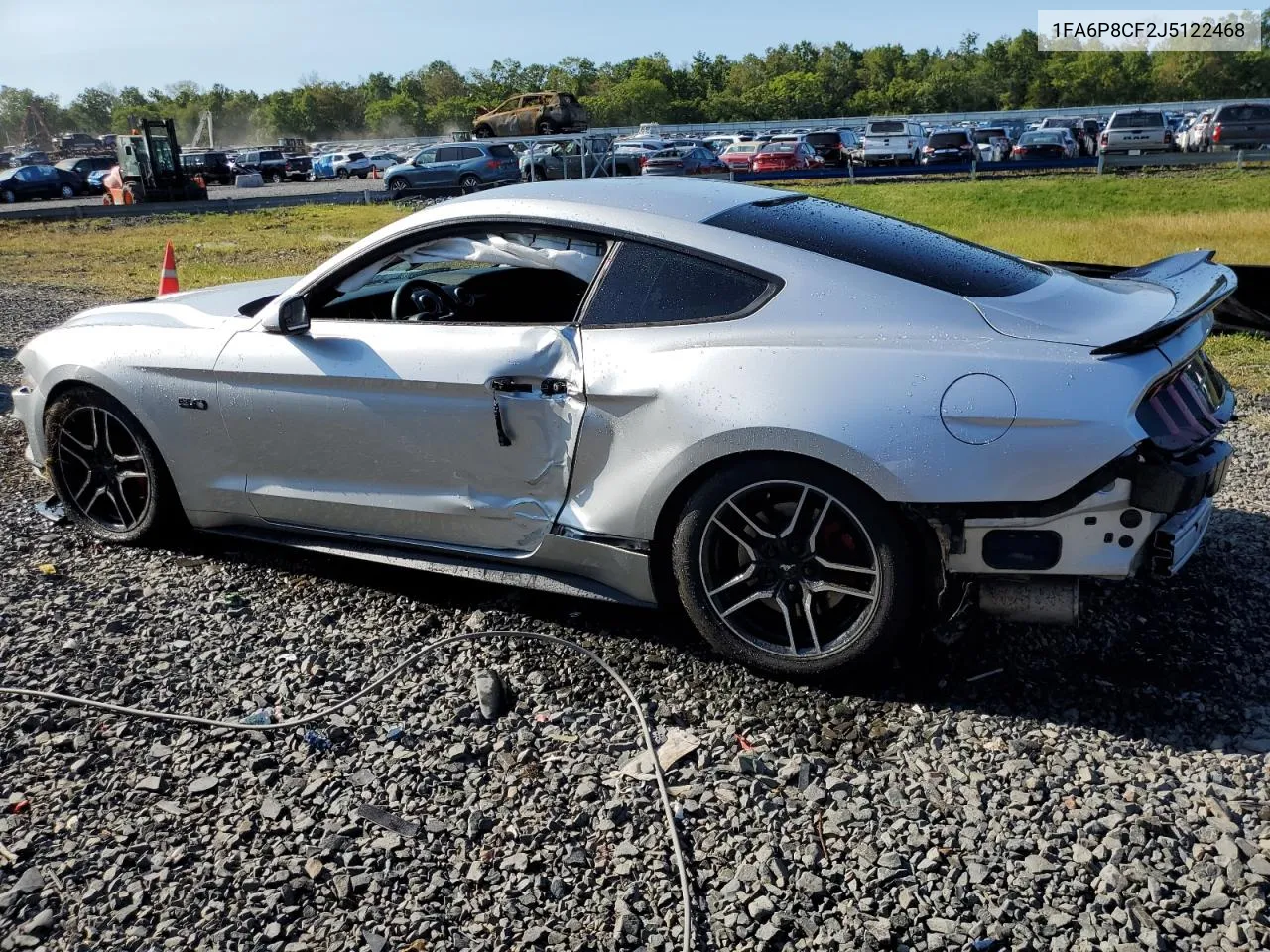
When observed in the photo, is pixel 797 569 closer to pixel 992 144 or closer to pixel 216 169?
pixel 992 144

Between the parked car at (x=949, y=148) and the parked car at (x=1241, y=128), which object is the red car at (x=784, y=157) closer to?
the parked car at (x=949, y=148)

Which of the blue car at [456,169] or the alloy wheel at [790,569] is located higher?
the blue car at [456,169]

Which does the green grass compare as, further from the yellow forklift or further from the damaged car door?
the yellow forklift

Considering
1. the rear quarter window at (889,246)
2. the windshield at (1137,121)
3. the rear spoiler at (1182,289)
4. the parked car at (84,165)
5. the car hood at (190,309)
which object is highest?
the parked car at (84,165)

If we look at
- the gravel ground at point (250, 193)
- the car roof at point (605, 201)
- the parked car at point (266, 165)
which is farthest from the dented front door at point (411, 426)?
the parked car at point (266, 165)

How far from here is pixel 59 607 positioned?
4.32m

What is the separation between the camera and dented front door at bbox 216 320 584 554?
3697 millimetres

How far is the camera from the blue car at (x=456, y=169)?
33.3 metres

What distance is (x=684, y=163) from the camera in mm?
33312

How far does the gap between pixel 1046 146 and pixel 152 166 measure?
26999 millimetres

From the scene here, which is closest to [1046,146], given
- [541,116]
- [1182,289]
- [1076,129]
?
[1076,129]

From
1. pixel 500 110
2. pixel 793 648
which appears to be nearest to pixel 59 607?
pixel 793 648

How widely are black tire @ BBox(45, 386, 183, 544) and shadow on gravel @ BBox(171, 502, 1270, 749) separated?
2.97 ft

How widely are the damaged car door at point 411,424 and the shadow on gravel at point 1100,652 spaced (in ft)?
1.41
